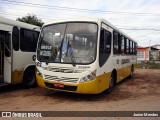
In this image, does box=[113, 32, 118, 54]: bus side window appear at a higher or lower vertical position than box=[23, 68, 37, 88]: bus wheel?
higher

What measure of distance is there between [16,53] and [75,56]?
121 inches

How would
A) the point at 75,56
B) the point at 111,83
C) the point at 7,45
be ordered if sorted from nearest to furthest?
the point at 75,56 < the point at 7,45 < the point at 111,83

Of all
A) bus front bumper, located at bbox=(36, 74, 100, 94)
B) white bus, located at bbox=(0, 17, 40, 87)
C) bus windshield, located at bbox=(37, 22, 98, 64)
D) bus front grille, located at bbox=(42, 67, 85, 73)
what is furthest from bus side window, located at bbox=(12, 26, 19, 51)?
bus front bumper, located at bbox=(36, 74, 100, 94)

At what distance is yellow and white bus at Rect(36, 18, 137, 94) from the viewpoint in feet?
28.3

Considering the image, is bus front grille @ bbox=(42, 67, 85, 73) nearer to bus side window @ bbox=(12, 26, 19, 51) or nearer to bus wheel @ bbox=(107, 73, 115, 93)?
bus side window @ bbox=(12, 26, 19, 51)

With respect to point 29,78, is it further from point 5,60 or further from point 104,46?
point 104,46

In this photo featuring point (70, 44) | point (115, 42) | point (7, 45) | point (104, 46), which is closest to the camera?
point (70, 44)

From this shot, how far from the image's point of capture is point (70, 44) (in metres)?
9.02

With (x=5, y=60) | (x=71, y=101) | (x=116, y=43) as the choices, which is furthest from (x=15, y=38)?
(x=116, y=43)

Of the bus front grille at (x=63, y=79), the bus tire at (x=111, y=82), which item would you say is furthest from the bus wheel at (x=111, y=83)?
the bus front grille at (x=63, y=79)

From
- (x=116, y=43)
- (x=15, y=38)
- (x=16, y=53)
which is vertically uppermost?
(x=15, y=38)

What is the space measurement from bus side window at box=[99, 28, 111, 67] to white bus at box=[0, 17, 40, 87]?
3.56 m

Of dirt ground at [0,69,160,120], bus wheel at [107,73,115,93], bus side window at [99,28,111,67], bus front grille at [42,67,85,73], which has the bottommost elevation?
dirt ground at [0,69,160,120]

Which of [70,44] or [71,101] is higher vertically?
[70,44]
